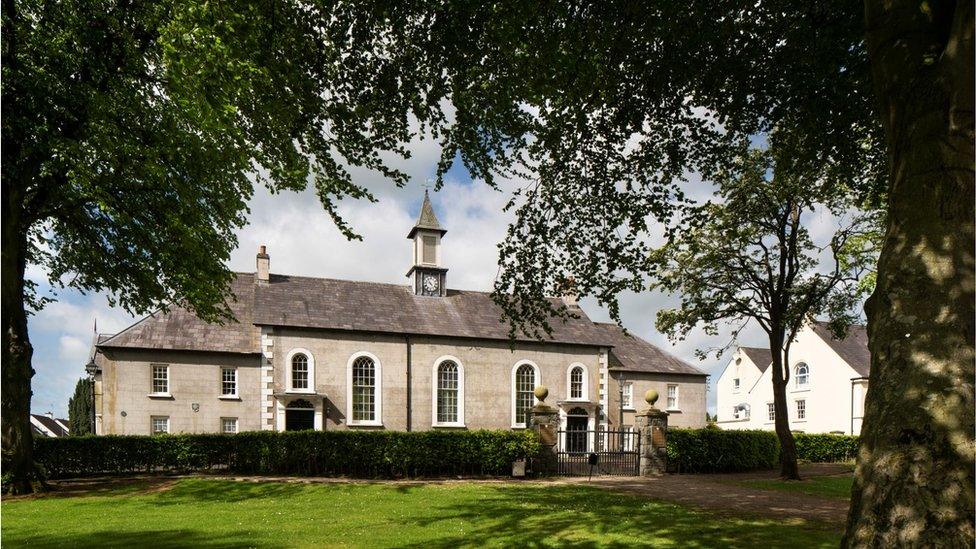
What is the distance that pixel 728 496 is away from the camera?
16.3 meters

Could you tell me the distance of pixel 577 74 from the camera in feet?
26.1

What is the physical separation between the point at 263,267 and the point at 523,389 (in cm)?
1550

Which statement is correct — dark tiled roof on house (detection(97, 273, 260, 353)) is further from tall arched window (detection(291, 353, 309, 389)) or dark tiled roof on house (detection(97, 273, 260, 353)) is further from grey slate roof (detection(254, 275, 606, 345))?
tall arched window (detection(291, 353, 309, 389))

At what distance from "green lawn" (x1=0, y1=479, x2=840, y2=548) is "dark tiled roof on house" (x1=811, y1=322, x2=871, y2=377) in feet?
104

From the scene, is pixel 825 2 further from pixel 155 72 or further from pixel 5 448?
pixel 5 448

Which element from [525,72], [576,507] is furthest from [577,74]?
[576,507]

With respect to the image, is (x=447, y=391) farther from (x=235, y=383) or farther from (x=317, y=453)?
(x=317, y=453)

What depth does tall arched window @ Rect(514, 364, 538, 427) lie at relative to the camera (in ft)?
110

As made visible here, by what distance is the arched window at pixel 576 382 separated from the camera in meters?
34.5

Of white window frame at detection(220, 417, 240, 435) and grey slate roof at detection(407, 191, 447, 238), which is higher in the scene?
grey slate roof at detection(407, 191, 447, 238)

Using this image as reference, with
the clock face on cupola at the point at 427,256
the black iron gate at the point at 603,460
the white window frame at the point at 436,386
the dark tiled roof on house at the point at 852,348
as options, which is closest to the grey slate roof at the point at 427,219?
the clock face on cupola at the point at 427,256

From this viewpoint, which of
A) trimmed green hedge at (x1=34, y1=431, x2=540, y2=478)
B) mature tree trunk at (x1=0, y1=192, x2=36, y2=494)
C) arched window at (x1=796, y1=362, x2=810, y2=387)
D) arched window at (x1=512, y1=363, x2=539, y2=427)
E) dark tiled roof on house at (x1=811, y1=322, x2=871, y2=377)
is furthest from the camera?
arched window at (x1=796, y1=362, x2=810, y2=387)

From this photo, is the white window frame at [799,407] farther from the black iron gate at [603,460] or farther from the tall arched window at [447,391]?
the tall arched window at [447,391]

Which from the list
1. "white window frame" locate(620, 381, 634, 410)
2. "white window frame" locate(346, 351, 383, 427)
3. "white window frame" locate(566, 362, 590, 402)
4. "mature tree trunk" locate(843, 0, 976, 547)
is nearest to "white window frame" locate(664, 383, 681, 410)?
"white window frame" locate(620, 381, 634, 410)
